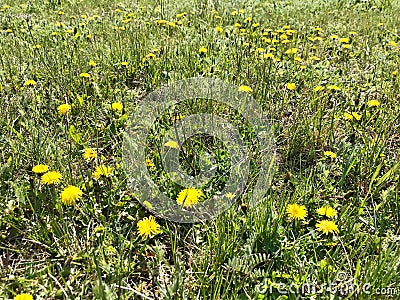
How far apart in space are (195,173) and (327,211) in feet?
2.42

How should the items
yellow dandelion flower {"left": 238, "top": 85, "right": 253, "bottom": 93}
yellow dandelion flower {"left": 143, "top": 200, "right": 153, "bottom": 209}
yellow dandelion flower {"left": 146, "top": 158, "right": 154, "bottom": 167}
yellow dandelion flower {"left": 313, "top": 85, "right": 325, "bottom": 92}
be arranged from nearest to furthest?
yellow dandelion flower {"left": 143, "top": 200, "right": 153, "bottom": 209}
yellow dandelion flower {"left": 146, "top": 158, "right": 154, "bottom": 167}
yellow dandelion flower {"left": 238, "top": 85, "right": 253, "bottom": 93}
yellow dandelion flower {"left": 313, "top": 85, "right": 325, "bottom": 92}

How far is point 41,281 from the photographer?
5.16 ft

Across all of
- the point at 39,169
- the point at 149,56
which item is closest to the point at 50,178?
the point at 39,169

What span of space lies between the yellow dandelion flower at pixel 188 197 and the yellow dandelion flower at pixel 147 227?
0.57 feet

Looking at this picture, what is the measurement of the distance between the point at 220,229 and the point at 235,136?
2.79 ft

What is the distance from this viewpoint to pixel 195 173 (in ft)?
6.77

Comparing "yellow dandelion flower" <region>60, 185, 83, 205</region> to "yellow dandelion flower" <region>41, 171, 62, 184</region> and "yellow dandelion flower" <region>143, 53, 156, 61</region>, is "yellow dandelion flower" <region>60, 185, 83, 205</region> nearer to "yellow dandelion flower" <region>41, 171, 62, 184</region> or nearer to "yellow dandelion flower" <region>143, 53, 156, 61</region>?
"yellow dandelion flower" <region>41, 171, 62, 184</region>

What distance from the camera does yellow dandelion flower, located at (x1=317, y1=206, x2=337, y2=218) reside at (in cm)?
180

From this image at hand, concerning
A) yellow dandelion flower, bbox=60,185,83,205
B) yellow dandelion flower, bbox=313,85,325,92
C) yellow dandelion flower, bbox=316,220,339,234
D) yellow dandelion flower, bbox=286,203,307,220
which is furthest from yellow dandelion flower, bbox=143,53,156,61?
yellow dandelion flower, bbox=316,220,339,234

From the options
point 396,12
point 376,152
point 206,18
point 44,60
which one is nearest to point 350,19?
point 396,12

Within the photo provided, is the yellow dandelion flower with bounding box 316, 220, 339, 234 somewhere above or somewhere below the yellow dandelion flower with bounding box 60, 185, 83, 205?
below

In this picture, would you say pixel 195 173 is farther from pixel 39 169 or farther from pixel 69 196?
pixel 39 169

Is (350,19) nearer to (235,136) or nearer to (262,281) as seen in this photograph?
(235,136)

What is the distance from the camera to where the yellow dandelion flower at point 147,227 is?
1709 mm
